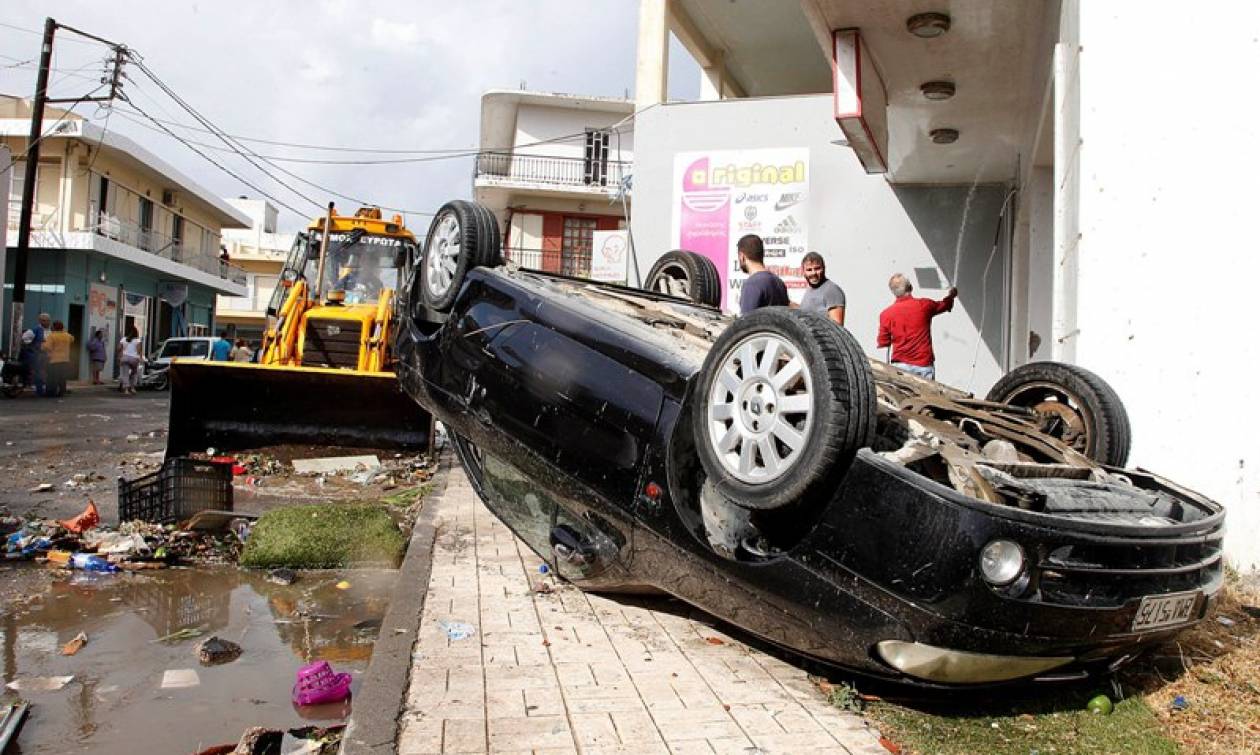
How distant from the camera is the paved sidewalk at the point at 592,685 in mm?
2982

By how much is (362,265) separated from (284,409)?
2379mm

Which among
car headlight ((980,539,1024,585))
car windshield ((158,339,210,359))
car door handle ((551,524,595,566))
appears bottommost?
car door handle ((551,524,595,566))

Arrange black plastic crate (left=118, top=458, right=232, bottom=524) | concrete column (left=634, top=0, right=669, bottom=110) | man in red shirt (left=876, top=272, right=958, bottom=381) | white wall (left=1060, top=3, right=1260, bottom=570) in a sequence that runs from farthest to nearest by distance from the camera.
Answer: concrete column (left=634, top=0, right=669, bottom=110) < man in red shirt (left=876, top=272, right=958, bottom=381) < black plastic crate (left=118, top=458, right=232, bottom=524) < white wall (left=1060, top=3, right=1260, bottom=570)

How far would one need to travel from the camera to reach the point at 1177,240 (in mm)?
5219

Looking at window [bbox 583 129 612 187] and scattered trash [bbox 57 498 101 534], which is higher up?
window [bbox 583 129 612 187]

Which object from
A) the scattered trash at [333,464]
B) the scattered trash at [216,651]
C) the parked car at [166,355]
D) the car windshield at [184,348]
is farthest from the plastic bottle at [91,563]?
the car windshield at [184,348]

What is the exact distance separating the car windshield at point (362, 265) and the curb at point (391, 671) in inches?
235

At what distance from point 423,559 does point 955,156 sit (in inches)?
298

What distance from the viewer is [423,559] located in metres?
5.28

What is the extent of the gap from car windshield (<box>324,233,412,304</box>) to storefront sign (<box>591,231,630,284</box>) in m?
3.89

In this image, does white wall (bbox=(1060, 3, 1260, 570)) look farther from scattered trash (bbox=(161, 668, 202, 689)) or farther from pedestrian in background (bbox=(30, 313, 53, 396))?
pedestrian in background (bbox=(30, 313, 53, 396))

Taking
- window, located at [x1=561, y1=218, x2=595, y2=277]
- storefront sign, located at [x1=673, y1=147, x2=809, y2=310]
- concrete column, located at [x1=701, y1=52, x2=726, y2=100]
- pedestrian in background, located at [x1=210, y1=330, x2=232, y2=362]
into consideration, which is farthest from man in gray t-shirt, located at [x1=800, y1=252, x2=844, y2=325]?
window, located at [x1=561, y1=218, x2=595, y2=277]

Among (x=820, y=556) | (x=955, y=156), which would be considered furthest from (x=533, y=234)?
(x=820, y=556)

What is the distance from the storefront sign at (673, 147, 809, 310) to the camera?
37.5 feet
